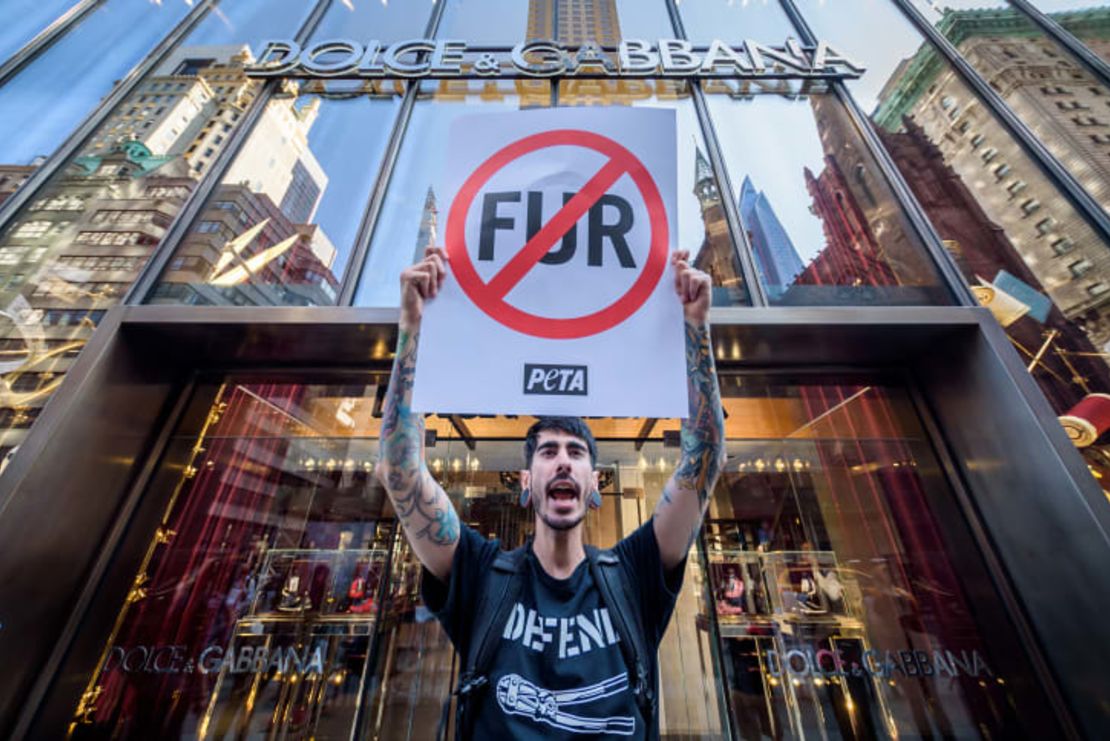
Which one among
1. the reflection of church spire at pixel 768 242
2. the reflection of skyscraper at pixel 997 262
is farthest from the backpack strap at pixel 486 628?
the reflection of skyscraper at pixel 997 262

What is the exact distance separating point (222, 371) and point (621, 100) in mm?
5668

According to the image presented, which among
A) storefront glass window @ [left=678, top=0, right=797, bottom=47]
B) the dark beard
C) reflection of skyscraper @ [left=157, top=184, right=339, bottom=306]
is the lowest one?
the dark beard

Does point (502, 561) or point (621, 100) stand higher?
point (621, 100)

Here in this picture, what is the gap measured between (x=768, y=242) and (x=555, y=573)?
396cm

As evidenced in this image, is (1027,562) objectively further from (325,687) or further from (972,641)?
(325,687)

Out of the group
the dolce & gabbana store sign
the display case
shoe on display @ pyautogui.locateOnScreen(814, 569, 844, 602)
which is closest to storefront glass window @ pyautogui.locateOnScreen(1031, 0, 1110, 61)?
the dolce & gabbana store sign

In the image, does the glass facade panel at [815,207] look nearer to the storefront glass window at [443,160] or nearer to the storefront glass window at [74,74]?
the storefront glass window at [443,160]

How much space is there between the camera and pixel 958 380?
3.37m

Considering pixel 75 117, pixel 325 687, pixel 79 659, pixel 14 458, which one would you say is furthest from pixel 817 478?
pixel 75 117

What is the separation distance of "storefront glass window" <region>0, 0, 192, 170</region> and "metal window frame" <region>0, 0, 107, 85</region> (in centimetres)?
4

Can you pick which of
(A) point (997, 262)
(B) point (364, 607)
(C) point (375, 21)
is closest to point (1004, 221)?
(A) point (997, 262)

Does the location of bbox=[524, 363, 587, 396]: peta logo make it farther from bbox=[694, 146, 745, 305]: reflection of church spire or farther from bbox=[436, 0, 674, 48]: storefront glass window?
bbox=[436, 0, 674, 48]: storefront glass window

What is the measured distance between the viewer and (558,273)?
1.43 metres

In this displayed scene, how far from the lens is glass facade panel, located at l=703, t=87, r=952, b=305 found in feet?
12.5
